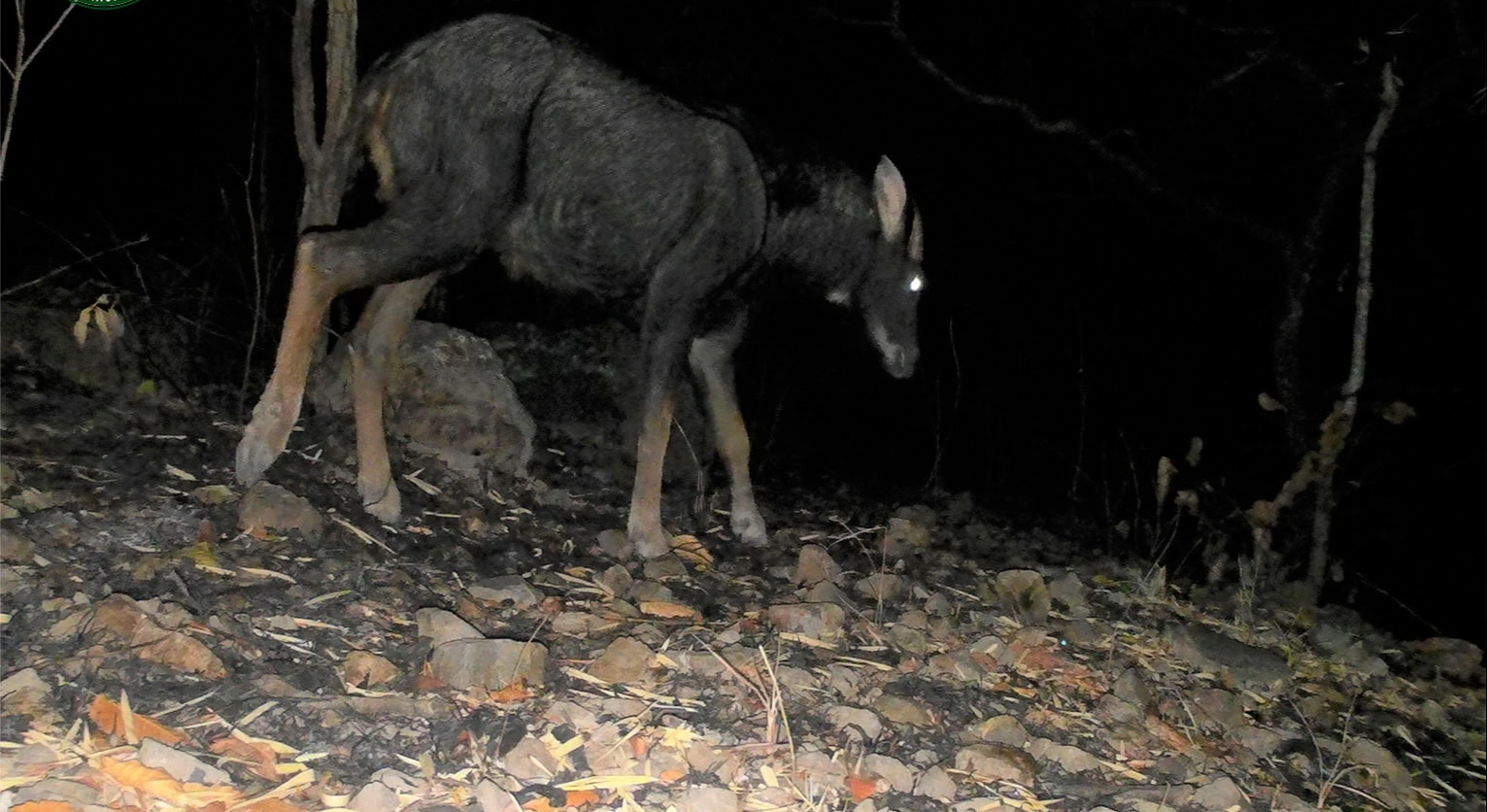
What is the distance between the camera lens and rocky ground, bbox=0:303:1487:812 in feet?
8.42

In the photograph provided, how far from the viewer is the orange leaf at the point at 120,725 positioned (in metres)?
2.45

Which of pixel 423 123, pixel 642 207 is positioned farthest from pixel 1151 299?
pixel 423 123

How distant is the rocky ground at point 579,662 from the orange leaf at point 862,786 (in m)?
0.01

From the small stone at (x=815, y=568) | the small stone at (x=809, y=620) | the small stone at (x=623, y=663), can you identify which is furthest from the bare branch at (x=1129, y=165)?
the small stone at (x=623, y=663)

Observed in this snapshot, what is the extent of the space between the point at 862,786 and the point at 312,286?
2.56m

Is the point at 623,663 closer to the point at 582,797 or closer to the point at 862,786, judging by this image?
the point at 582,797

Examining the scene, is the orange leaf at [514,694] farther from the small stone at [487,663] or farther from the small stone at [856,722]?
the small stone at [856,722]

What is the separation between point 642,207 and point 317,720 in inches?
91.9

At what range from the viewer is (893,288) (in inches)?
193

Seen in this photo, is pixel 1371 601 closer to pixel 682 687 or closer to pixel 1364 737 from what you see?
pixel 1364 737

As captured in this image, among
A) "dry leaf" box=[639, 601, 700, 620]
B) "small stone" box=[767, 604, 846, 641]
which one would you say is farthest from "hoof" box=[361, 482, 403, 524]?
"small stone" box=[767, 604, 846, 641]

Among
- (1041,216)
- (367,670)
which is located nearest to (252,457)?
(367,670)

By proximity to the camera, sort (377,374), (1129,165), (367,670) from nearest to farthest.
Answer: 1. (367,670)
2. (377,374)
3. (1129,165)

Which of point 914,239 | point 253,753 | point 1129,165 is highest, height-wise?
point 1129,165
